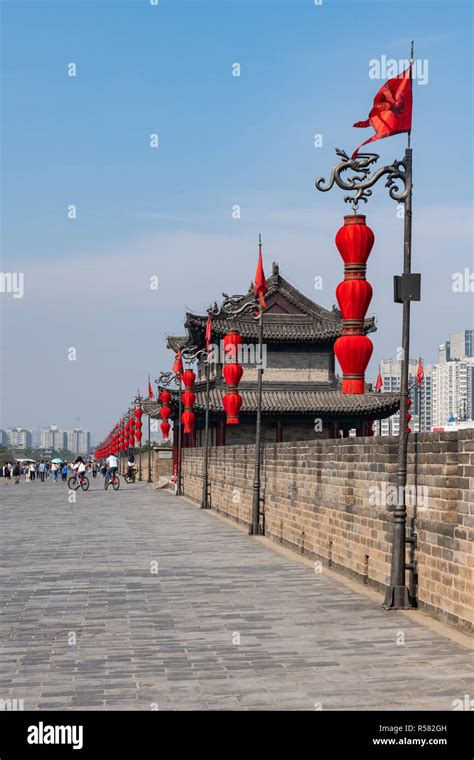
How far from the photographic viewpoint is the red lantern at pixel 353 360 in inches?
486

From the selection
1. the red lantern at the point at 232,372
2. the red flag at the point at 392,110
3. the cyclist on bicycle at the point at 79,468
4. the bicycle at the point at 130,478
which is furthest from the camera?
the bicycle at the point at 130,478

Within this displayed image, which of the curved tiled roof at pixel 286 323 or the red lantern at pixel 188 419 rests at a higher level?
the curved tiled roof at pixel 286 323

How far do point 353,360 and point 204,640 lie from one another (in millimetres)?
3790

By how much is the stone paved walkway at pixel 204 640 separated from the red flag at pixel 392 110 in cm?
575

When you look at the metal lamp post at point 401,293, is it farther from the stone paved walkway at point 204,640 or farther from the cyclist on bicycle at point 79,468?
the cyclist on bicycle at point 79,468

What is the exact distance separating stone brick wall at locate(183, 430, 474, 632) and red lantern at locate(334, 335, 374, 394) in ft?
3.37

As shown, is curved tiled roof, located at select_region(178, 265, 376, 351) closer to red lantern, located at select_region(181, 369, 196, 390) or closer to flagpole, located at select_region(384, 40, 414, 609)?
red lantern, located at select_region(181, 369, 196, 390)

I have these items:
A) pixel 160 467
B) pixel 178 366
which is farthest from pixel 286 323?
pixel 160 467

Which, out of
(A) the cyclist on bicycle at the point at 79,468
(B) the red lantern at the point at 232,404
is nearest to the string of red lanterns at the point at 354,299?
(B) the red lantern at the point at 232,404

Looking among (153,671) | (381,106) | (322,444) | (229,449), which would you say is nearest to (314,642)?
(153,671)

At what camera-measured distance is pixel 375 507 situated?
14.6 meters

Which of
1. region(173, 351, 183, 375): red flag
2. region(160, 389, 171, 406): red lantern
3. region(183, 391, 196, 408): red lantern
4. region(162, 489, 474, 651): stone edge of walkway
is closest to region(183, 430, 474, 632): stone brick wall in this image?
region(162, 489, 474, 651): stone edge of walkway

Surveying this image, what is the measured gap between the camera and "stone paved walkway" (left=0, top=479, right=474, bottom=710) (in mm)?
7801
